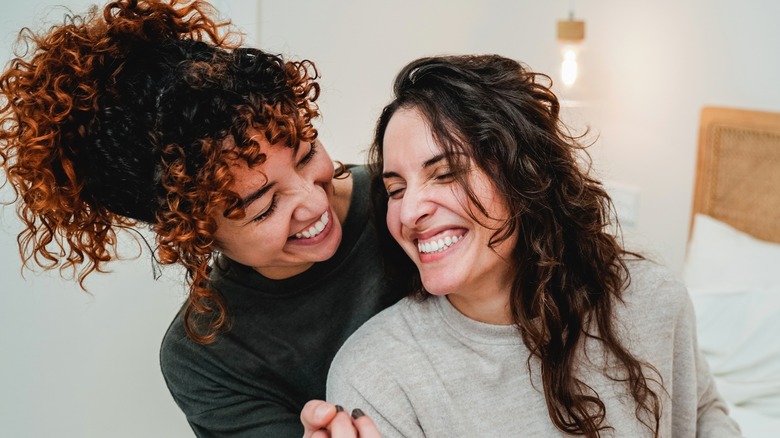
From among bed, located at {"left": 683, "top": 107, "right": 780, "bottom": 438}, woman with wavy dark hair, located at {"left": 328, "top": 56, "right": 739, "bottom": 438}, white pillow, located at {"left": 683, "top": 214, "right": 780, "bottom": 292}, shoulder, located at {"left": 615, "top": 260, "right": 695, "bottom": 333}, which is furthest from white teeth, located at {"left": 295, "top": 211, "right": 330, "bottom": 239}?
white pillow, located at {"left": 683, "top": 214, "right": 780, "bottom": 292}

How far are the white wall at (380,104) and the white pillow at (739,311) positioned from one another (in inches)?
9.3

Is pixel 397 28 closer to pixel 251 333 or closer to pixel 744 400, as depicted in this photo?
pixel 251 333

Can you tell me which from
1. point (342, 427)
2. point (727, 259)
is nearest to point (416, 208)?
point (342, 427)

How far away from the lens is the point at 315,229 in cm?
137

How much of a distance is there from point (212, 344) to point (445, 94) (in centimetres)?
65

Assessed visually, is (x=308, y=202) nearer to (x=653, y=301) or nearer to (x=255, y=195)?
(x=255, y=195)

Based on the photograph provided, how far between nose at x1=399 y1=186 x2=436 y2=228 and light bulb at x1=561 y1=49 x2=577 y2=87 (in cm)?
166

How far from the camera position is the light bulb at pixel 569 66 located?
2.72 m

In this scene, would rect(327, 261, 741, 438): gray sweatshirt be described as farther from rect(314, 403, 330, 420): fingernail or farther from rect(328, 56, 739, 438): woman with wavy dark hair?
rect(314, 403, 330, 420): fingernail

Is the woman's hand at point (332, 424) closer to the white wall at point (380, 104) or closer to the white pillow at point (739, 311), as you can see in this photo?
the white wall at point (380, 104)

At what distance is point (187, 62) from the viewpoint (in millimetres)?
1226

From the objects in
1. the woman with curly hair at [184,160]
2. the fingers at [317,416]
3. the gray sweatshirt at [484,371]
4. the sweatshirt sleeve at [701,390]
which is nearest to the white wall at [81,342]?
the woman with curly hair at [184,160]

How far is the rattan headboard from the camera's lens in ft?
7.88

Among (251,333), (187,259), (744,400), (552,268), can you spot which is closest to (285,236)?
(187,259)
